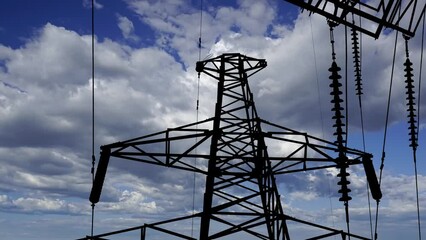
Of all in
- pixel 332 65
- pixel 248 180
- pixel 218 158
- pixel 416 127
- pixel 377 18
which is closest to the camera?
pixel 377 18

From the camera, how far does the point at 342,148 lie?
49.4ft

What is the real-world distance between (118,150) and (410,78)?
12.4m

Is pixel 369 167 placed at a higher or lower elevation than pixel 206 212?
higher

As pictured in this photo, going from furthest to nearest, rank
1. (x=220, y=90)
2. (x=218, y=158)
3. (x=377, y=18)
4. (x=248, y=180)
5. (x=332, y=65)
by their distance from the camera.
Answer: (x=332, y=65) < (x=220, y=90) < (x=248, y=180) < (x=218, y=158) < (x=377, y=18)

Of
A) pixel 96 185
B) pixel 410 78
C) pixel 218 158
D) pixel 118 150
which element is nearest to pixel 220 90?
pixel 218 158

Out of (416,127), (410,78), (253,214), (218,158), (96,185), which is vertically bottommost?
(253,214)

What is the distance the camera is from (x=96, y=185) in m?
14.7

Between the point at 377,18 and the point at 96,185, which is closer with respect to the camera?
the point at 377,18

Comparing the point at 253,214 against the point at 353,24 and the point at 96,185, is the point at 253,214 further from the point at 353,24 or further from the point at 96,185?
the point at 353,24

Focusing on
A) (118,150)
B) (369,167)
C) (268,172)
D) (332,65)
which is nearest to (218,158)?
(268,172)

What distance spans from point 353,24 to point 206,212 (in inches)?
284

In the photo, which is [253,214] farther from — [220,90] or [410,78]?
[410,78]

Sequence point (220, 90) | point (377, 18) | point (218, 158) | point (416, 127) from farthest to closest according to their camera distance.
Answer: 1. point (416, 127)
2. point (220, 90)
3. point (218, 158)
4. point (377, 18)

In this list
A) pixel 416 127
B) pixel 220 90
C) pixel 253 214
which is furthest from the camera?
pixel 416 127
